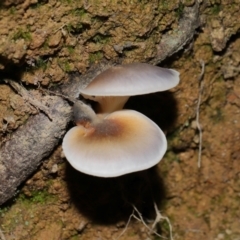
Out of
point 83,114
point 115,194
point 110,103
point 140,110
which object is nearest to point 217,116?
point 140,110

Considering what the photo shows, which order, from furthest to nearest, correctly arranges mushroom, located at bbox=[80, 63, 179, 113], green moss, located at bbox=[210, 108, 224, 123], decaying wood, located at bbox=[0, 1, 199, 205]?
1. green moss, located at bbox=[210, 108, 224, 123]
2. decaying wood, located at bbox=[0, 1, 199, 205]
3. mushroom, located at bbox=[80, 63, 179, 113]

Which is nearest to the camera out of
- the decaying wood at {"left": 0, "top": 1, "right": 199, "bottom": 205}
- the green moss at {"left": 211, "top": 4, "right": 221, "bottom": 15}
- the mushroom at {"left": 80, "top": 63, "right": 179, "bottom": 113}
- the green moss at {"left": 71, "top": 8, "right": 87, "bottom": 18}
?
the mushroom at {"left": 80, "top": 63, "right": 179, "bottom": 113}

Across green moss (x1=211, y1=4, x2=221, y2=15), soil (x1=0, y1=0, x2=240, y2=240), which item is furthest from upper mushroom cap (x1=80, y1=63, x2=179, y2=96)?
green moss (x1=211, y1=4, x2=221, y2=15)

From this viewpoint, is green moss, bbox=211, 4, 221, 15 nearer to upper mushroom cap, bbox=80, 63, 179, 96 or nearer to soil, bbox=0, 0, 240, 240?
soil, bbox=0, 0, 240, 240

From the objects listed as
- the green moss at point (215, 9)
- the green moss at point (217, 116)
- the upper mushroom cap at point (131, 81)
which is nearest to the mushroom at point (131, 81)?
the upper mushroom cap at point (131, 81)

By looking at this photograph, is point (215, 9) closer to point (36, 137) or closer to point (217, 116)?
point (217, 116)

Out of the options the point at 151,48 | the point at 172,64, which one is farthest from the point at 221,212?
the point at 151,48

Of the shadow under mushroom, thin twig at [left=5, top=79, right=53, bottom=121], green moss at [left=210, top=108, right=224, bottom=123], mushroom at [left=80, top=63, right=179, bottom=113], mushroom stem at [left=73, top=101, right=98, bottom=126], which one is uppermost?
mushroom at [left=80, top=63, right=179, bottom=113]

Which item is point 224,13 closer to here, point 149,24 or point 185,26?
point 185,26
